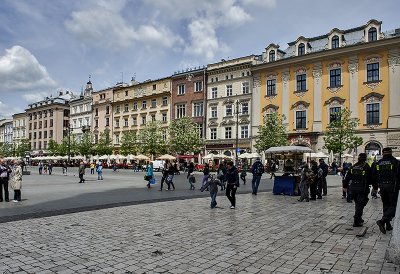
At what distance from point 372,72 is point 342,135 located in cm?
889

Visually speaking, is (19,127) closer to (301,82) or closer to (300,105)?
(300,105)

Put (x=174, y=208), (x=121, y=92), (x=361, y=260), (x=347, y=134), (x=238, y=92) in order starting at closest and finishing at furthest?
(x=361, y=260) < (x=174, y=208) < (x=347, y=134) < (x=238, y=92) < (x=121, y=92)

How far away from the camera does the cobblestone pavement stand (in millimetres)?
5695

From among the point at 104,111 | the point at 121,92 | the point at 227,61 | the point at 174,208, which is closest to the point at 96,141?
the point at 104,111

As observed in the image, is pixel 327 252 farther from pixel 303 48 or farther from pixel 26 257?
pixel 303 48

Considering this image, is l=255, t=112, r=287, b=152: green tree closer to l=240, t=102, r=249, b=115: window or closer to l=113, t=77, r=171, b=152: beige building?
l=240, t=102, r=249, b=115: window

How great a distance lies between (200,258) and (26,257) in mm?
3007

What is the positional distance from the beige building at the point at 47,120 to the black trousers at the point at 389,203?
87.1m

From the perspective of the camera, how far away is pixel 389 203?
26.0 feet

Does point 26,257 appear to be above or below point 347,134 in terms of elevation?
below

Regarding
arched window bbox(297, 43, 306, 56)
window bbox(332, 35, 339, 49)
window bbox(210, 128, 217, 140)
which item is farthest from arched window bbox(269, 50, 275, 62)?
window bbox(210, 128, 217, 140)

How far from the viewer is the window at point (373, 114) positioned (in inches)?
1556

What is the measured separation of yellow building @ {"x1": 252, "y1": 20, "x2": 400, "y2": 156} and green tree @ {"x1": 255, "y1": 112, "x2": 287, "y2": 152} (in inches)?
113

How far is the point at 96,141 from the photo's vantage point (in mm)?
74062
